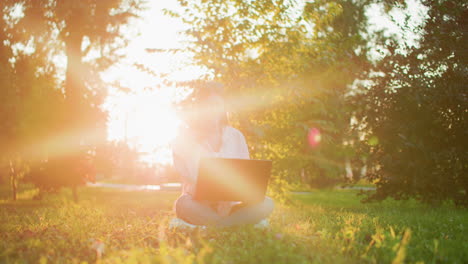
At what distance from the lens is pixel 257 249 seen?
3.34 metres

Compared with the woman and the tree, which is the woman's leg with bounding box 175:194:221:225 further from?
the tree

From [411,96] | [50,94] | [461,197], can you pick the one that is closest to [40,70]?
[50,94]

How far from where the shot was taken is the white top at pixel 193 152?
16.3 ft

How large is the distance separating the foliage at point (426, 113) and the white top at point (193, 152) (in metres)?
4.73

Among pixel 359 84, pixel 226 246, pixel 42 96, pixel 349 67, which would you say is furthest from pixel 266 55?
pixel 42 96

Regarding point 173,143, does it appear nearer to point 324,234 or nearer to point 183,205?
point 183,205

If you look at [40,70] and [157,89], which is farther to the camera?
[40,70]

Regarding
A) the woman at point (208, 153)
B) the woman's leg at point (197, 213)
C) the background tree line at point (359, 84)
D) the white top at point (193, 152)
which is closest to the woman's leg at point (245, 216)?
the woman at point (208, 153)

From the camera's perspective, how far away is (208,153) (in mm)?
5094

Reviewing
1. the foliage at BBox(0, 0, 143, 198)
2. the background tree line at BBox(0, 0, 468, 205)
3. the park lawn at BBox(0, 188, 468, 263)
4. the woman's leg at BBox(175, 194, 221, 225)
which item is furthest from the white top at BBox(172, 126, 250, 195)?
the foliage at BBox(0, 0, 143, 198)

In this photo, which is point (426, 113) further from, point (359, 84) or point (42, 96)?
point (42, 96)

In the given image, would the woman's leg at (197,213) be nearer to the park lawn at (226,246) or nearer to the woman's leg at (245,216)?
the woman's leg at (245,216)

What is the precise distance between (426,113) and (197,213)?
6.14m

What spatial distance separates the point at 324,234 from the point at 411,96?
5444mm
